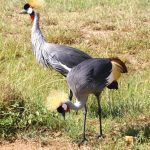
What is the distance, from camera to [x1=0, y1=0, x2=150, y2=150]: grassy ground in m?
5.34

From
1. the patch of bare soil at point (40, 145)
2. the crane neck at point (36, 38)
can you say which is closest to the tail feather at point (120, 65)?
the patch of bare soil at point (40, 145)

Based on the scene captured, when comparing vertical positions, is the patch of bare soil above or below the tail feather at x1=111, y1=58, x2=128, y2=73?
below

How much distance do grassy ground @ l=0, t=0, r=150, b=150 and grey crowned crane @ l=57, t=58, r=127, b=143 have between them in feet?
1.40

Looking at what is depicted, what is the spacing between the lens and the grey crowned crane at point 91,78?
505 centimetres

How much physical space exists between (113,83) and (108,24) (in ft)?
14.7

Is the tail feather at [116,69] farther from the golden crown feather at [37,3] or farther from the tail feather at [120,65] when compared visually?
the golden crown feather at [37,3]

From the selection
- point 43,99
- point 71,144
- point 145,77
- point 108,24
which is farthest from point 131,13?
point 71,144

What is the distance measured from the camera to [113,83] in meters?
5.57

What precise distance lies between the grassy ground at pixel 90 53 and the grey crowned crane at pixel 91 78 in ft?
1.40

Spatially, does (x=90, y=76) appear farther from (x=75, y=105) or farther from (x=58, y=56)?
(x=58, y=56)

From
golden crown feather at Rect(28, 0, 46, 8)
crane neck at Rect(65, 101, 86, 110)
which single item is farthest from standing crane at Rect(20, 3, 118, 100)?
crane neck at Rect(65, 101, 86, 110)

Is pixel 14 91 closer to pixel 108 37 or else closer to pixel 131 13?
pixel 108 37

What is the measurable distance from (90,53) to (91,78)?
3.50 metres

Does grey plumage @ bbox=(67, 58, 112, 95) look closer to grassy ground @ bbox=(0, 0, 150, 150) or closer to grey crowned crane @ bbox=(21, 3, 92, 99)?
grassy ground @ bbox=(0, 0, 150, 150)
